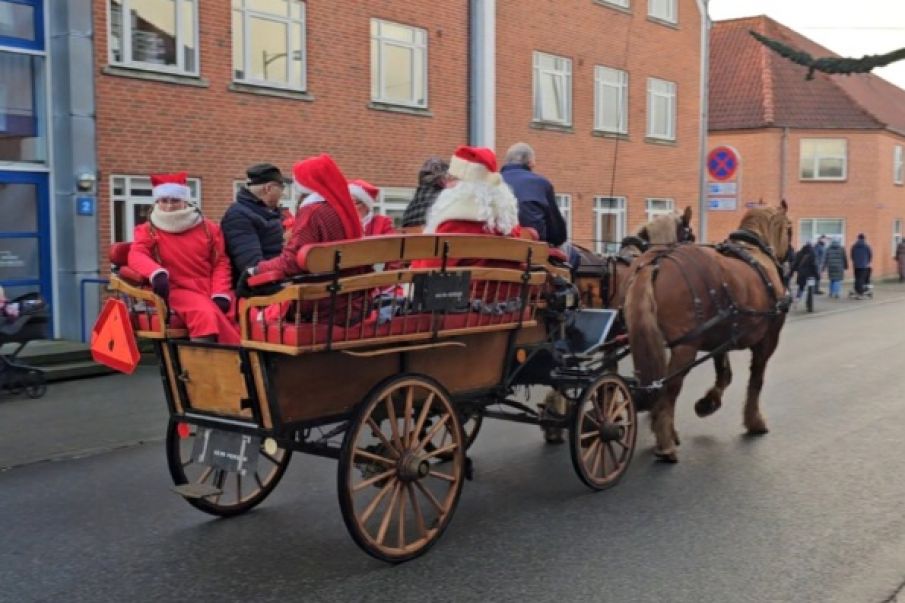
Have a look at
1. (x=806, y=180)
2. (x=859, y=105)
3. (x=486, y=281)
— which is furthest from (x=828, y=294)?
(x=486, y=281)

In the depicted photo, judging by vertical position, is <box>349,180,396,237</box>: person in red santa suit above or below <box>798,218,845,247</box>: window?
above

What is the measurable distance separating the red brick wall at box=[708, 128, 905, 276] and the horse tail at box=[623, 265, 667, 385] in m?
26.6

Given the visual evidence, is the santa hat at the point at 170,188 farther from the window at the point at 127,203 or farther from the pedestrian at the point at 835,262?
the pedestrian at the point at 835,262

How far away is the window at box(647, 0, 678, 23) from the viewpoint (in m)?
22.1

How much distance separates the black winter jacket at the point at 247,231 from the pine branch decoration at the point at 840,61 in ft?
9.99

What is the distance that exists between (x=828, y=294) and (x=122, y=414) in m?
22.8

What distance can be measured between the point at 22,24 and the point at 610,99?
12911mm

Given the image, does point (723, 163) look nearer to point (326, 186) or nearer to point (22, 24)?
point (22, 24)

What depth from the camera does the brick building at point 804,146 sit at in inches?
1267

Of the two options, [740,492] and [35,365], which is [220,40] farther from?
[740,492]

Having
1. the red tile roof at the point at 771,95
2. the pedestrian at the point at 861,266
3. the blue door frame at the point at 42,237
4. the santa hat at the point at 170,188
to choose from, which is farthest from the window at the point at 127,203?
the red tile roof at the point at 771,95

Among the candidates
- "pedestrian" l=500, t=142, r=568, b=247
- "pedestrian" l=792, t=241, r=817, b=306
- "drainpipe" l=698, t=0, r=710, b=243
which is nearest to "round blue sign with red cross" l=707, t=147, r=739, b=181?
"pedestrian" l=792, t=241, r=817, b=306

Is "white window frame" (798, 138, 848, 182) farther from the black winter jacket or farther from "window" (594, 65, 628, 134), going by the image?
the black winter jacket

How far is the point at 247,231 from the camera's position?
18.5 feet
